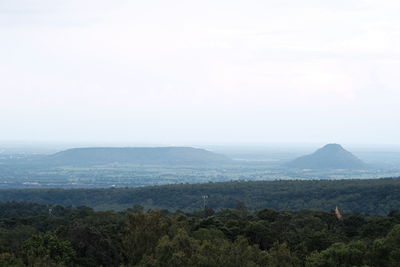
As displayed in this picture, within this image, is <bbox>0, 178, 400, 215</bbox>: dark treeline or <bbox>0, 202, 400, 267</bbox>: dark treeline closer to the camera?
<bbox>0, 202, 400, 267</bbox>: dark treeline

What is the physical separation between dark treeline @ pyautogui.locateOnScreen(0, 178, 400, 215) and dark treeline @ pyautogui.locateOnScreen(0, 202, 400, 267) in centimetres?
2427

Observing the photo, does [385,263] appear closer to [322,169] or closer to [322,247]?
[322,247]

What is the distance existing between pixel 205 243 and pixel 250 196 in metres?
52.3

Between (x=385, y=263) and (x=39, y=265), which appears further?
(x=385, y=263)

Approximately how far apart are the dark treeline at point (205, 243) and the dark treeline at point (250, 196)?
79.6 feet

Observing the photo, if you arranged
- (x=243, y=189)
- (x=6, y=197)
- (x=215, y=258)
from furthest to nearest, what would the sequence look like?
(x=6, y=197)
(x=243, y=189)
(x=215, y=258)

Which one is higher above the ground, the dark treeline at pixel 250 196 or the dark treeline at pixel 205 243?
the dark treeline at pixel 205 243

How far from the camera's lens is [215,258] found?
754 inches

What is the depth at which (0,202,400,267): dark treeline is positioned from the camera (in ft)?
66.6

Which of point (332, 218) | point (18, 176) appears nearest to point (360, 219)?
point (332, 218)

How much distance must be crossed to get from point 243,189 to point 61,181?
73.1 meters

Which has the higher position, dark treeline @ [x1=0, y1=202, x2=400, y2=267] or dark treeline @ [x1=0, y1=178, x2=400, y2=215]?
dark treeline @ [x1=0, y1=202, x2=400, y2=267]

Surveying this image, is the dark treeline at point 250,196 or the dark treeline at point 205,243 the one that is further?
the dark treeline at point 250,196

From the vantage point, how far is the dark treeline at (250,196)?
204 feet
